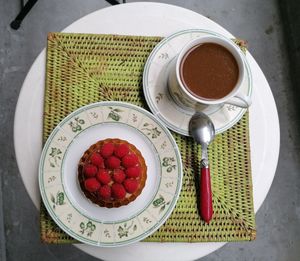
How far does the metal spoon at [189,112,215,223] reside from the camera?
0.77 m

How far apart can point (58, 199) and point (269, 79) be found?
39.3 inches

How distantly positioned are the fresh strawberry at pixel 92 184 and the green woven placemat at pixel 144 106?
0.15 metres

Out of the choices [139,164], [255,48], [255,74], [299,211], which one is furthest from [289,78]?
[139,164]

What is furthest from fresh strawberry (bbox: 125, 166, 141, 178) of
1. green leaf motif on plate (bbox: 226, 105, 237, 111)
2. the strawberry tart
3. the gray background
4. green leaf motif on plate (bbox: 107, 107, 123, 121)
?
the gray background

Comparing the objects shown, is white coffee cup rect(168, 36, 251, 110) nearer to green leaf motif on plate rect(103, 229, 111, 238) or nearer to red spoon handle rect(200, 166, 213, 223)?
red spoon handle rect(200, 166, 213, 223)

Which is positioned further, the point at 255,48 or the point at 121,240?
the point at 255,48

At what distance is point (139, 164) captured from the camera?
75cm

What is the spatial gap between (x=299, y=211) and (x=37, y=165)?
3.24 feet

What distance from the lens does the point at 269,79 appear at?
1.49m

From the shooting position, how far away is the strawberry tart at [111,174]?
→ 2.36 ft

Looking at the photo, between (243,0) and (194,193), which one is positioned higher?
(243,0)

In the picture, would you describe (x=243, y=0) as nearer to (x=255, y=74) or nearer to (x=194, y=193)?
(x=255, y=74)

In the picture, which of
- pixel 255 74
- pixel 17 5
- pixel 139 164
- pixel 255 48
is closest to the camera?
pixel 139 164

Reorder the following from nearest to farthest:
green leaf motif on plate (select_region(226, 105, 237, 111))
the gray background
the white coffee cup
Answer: the white coffee cup → green leaf motif on plate (select_region(226, 105, 237, 111)) → the gray background
